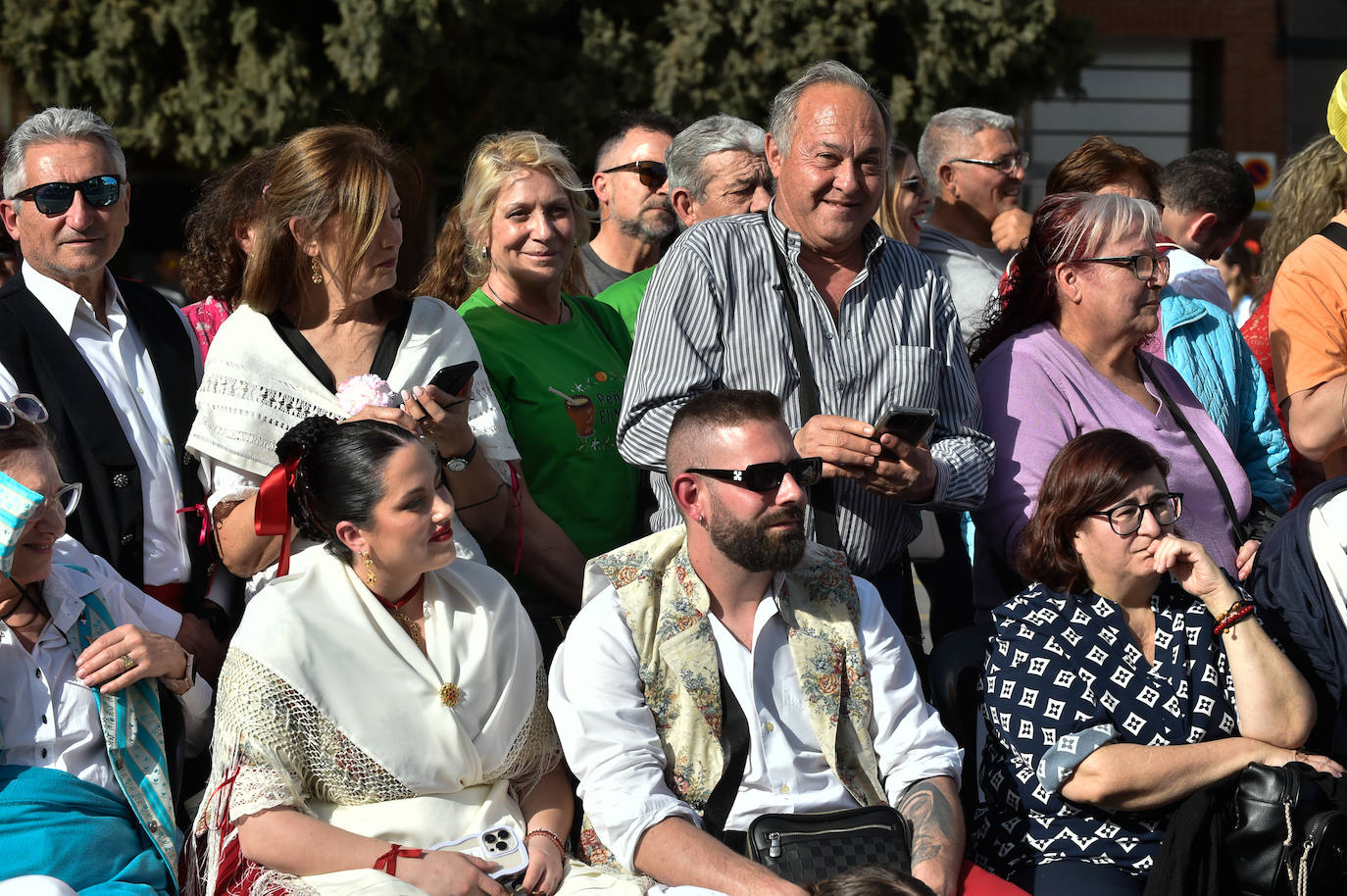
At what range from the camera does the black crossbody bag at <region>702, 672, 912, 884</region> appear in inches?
120

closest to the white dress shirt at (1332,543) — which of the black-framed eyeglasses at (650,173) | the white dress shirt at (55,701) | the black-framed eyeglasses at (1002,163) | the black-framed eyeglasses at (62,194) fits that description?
the black-framed eyeglasses at (1002,163)

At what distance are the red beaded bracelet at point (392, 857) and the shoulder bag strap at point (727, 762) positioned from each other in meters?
0.64

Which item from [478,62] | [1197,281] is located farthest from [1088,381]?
[478,62]

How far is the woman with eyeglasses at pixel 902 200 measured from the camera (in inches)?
225

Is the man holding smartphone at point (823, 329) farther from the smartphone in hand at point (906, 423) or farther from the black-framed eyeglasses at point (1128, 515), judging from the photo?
the black-framed eyeglasses at point (1128, 515)

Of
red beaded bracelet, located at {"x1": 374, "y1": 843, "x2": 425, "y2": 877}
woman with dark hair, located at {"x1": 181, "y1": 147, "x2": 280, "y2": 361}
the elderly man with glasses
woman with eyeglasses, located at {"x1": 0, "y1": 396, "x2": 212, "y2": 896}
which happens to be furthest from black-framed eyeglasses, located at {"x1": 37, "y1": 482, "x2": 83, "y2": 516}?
the elderly man with glasses

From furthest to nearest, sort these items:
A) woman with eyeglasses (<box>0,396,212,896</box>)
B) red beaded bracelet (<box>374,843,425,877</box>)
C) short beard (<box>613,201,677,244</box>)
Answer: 1. short beard (<box>613,201,677,244</box>)
2. woman with eyeglasses (<box>0,396,212,896</box>)
3. red beaded bracelet (<box>374,843,425,877</box>)

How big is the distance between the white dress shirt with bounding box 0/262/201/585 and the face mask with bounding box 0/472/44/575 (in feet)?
1.62

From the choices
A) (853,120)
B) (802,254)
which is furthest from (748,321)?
(853,120)

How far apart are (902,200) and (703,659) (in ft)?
9.89

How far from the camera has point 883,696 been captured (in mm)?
3377

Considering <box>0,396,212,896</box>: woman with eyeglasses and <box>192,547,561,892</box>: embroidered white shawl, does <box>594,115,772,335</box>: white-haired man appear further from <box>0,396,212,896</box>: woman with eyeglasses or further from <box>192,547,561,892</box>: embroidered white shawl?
<box>0,396,212,896</box>: woman with eyeglasses

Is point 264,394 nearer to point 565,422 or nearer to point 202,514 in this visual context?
point 202,514

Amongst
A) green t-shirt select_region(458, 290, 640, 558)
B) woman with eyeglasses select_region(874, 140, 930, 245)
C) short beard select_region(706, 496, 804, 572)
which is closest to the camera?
short beard select_region(706, 496, 804, 572)
